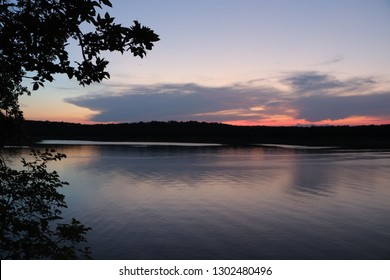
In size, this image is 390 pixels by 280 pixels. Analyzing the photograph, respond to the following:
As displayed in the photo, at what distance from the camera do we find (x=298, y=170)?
4553cm

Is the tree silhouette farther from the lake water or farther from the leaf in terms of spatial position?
the lake water

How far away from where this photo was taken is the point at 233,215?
2153 cm

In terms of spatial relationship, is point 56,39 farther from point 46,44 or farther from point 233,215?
point 233,215

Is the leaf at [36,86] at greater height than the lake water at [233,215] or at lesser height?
greater

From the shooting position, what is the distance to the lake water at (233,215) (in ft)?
49.7

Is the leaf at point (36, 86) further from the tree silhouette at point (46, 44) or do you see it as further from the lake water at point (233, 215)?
the lake water at point (233, 215)

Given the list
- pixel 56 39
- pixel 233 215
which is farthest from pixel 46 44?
pixel 233 215

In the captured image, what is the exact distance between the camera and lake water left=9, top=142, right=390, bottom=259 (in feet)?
49.7

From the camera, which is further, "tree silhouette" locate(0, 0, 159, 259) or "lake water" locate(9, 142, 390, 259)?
"lake water" locate(9, 142, 390, 259)

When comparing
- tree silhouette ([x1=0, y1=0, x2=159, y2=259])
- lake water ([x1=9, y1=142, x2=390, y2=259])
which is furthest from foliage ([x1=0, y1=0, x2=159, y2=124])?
lake water ([x1=9, y1=142, x2=390, y2=259])

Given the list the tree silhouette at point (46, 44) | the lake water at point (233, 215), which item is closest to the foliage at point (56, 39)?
the tree silhouette at point (46, 44)

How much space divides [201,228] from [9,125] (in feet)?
41.7
